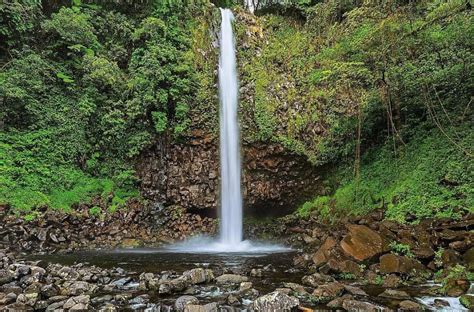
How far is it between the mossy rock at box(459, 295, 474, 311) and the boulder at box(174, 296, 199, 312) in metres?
4.54

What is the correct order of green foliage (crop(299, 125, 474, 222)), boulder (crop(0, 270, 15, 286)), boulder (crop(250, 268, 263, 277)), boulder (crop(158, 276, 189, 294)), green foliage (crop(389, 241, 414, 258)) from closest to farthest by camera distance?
boulder (crop(158, 276, 189, 294)) → boulder (crop(0, 270, 15, 286)) → green foliage (crop(389, 241, 414, 258)) → boulder (crop(250, 268, 263, 277)) → green foliage (crop(299, 125, 474, 222))

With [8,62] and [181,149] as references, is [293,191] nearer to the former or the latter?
[181,149]

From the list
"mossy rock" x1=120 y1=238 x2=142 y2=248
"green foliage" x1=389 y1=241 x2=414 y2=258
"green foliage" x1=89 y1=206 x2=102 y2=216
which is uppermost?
"green foliage" x1=89 y1=206 x2=102 y2=216

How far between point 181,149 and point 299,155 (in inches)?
219

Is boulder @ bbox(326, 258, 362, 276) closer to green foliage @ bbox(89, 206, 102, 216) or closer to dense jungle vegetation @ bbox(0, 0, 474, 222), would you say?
dense jungle vegetation @ bbox(0, 0, 474, 222)

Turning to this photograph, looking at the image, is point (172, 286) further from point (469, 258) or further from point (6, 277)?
point (469, 258)

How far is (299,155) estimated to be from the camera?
15.2 metres

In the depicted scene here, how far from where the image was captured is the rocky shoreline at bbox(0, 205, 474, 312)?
6039 millimetres

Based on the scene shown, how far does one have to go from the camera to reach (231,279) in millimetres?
7684

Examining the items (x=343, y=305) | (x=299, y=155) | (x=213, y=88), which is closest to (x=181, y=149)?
(x=213, y=88)

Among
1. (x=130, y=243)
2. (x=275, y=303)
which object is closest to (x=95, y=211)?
(x=130, y=243)

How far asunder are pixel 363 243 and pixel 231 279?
3262 mm

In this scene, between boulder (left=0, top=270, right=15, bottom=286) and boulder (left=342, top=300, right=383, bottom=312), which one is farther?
boulder (left=0, top=270, right=15, bottom=286)

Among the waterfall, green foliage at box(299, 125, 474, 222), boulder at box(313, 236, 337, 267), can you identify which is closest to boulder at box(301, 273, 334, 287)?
boulder at box(313, 236, 337, 267)
